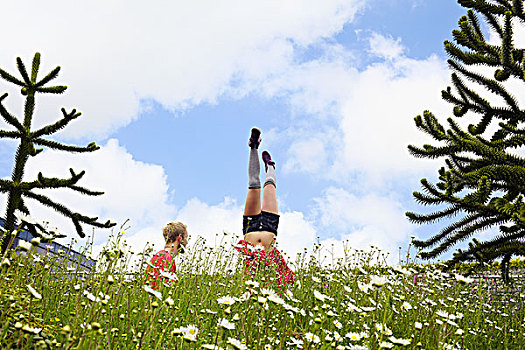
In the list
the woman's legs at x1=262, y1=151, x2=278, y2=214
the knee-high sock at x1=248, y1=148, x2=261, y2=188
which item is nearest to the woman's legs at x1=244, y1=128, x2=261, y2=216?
the knee-high sock at x1=248, y1=148, x2=261, y2=188

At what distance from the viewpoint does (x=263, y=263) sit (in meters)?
5.42

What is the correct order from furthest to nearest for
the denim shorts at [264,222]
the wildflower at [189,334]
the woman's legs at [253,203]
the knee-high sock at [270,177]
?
the knee-high sock at [270,177] → the woman's legs at [253,203] → the denim shorts at [264,222] → the wildflower at [189,334]

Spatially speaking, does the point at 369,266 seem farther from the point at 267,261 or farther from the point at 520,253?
the point at 520,253

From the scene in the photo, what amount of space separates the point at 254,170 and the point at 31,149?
4456 millimetres

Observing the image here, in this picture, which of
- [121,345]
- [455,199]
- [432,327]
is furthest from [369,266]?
[121,345]

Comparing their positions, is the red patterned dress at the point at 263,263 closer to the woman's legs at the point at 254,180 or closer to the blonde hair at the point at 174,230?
the blonde hair at the point at 174,230

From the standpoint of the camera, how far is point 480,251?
21.5 feet

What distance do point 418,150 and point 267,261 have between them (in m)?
3.02

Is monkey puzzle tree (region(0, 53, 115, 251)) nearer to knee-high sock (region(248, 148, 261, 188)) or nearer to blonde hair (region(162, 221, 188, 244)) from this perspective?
blonde hair (region(162, 221, 188, 244))

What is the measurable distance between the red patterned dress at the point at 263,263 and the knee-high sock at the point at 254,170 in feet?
10.4

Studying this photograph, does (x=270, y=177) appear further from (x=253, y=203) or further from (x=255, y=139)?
(x=253, y=203)

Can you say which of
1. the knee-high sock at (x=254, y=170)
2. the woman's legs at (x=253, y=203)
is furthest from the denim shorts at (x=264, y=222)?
the knee-high sock at (x=254, y=170)

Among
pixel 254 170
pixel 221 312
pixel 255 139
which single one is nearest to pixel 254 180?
pixel 254 170

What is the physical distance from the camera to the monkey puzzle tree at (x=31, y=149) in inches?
246
